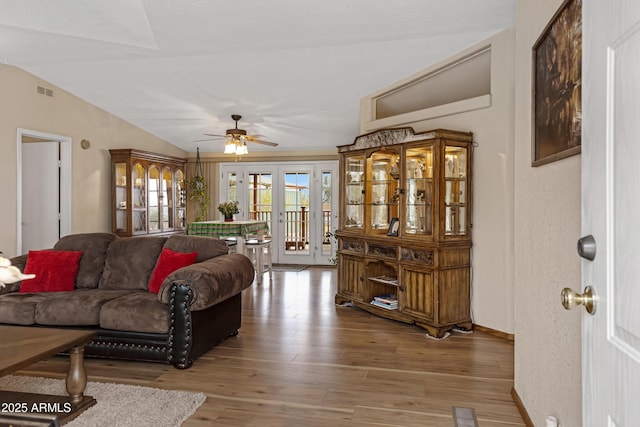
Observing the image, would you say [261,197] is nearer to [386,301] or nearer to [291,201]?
[291,201]

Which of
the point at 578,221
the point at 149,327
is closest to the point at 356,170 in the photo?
the point at 149,327

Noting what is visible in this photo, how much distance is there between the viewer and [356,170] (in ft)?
17.5

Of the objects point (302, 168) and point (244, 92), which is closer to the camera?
point (244, 92)

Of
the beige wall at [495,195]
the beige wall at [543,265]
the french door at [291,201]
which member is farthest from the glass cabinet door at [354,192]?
the french door at [291,201]

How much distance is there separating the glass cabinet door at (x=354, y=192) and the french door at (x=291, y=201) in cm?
340

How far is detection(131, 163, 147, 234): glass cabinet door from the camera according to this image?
7.24 meters

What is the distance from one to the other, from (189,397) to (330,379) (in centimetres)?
92

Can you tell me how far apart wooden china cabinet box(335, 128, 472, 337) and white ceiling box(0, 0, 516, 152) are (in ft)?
2.80

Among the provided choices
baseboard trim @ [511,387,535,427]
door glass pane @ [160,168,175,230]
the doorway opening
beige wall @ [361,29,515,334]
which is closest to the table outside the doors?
door glass pane @ [160,168,175,230]

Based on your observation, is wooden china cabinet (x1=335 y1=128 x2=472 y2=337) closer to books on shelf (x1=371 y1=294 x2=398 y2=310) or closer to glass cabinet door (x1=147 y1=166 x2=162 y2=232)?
books on shelf (x1=371 y1=294 x2=398 y2=310)

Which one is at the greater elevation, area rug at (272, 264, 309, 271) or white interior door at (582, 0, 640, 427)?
white interior door at (582, 0, 640, 427)

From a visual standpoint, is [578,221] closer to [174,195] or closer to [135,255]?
[135,255]

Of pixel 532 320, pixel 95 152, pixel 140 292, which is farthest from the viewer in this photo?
pixel 95 152

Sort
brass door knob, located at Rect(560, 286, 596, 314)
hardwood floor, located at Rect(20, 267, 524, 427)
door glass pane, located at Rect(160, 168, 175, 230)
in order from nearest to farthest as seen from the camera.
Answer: brass door knob, located at Rect(560, 286, 596, 314), hardwood floor, located at Rect(20, 267, 524, 427), door glass pane, located at Rect(160, 168, 175, 230)
